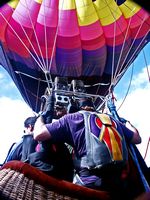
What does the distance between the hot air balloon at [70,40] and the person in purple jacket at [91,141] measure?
3.94 meters

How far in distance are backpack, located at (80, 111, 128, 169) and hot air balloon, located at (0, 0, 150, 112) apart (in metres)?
3.99

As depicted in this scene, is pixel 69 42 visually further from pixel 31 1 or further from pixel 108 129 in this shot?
pixel 108 129

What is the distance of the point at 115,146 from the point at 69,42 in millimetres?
4514

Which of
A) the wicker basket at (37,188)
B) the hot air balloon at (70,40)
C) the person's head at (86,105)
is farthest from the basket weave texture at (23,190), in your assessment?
the hot air balloon at (70,40)

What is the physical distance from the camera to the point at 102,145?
1.62 meters

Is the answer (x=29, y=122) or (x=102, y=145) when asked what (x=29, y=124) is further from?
(x=102, y=145)

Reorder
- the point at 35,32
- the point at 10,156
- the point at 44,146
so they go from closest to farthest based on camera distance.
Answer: the point at 44,146 < the point at 10,156 < the point at 35,32

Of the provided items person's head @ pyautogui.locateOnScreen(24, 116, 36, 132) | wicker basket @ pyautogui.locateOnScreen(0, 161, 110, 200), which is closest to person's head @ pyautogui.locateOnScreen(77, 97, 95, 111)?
person's head @ pyautogui.locateOnScreen(24, 116, 36, 132)

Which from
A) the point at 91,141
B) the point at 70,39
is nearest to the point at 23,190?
the point at 91,141

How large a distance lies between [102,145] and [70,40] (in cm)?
451

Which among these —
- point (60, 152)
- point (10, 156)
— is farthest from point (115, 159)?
point (10, 156)

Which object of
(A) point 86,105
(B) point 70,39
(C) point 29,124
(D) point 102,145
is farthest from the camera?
(B) point 70,39

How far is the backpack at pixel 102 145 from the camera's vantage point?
1600 mm

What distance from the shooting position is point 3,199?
1415 millimetres
